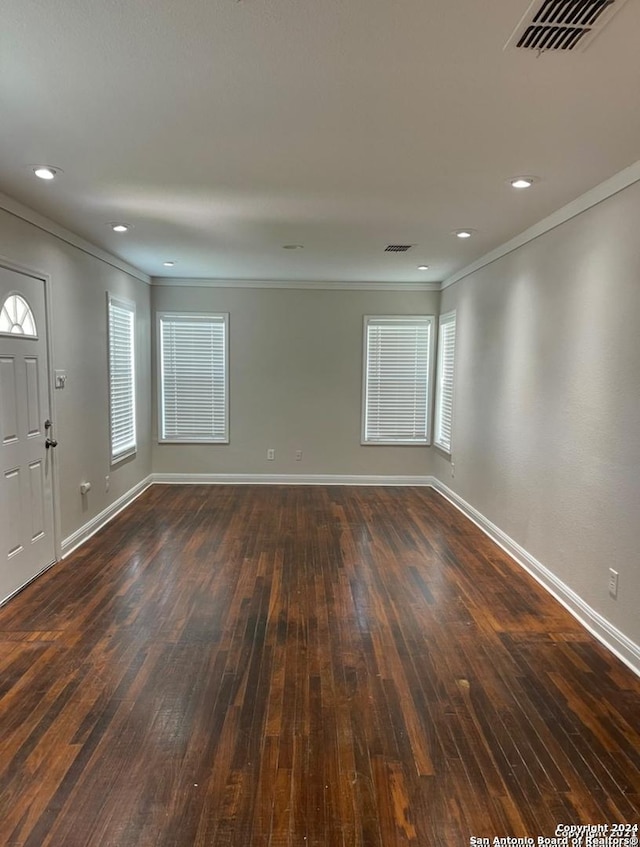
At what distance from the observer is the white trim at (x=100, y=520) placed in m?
4.16

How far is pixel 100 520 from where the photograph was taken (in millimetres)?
4809

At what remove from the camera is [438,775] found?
1.90m

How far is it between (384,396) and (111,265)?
361cm

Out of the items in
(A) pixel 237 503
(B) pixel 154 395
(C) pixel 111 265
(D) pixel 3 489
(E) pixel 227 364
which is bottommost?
(A) pixel 237 503

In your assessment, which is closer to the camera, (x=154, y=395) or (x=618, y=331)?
(x=618, y=331)

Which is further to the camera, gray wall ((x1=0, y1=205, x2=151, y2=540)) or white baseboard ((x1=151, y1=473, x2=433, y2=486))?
white baseboard ((x1=151, y1=473, x2=433, y2=486))

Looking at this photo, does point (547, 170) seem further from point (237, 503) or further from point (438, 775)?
point (237, 503)

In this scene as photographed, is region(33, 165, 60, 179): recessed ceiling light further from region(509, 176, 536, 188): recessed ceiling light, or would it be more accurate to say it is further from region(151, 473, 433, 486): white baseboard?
region(151, 473, 433, 486): white baseboard

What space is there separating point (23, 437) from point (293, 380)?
363cm

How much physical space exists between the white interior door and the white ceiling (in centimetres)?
71

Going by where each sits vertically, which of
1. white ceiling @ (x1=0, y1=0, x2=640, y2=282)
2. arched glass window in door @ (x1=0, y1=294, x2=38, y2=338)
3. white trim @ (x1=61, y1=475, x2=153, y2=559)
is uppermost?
white ceiling @ (x1=0, y1=0, x2=640, y2=282)

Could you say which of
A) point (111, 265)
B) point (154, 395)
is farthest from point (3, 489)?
point (154, 395)

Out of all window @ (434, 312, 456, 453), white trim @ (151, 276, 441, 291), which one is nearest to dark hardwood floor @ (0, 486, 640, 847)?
window @ (434, 312, 456, 453)

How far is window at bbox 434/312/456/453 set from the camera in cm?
604
